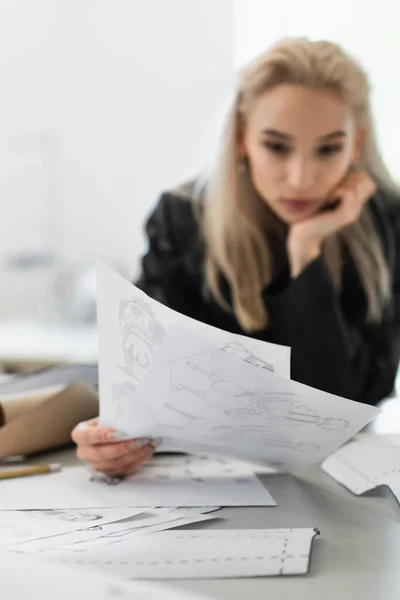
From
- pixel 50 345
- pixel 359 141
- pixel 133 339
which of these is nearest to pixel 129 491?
pixel 133 339

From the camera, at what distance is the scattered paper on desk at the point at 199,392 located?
0.58m

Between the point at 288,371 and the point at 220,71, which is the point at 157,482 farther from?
the point at 220,71

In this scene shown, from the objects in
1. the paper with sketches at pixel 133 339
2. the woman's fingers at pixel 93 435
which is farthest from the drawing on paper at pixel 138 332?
the woman's fingers at pixel 93 435

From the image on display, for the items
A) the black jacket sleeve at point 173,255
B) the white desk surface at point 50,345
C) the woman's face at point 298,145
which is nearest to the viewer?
the woman's face at point 298,145

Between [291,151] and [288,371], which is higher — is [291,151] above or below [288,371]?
above

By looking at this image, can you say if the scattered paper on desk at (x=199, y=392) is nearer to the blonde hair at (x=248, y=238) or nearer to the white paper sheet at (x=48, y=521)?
the white paper sheet at (x=48, y=521)

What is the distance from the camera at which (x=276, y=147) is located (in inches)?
46.8

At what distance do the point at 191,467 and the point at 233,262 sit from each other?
0.69 m

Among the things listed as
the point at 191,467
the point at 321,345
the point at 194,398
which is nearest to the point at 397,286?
the point at 321,345

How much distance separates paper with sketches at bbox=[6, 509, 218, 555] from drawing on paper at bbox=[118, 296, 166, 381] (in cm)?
11

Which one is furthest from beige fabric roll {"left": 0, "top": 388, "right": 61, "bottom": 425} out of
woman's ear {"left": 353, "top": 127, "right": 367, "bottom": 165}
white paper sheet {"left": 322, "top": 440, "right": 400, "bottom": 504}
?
woman's ear {"left": 353, "top": 127, "right": 367, "bottom": 165}

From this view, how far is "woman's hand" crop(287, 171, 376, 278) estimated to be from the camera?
50.1 inches

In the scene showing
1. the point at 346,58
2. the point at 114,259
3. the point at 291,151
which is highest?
the point at 346,58

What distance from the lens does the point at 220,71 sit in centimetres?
258
